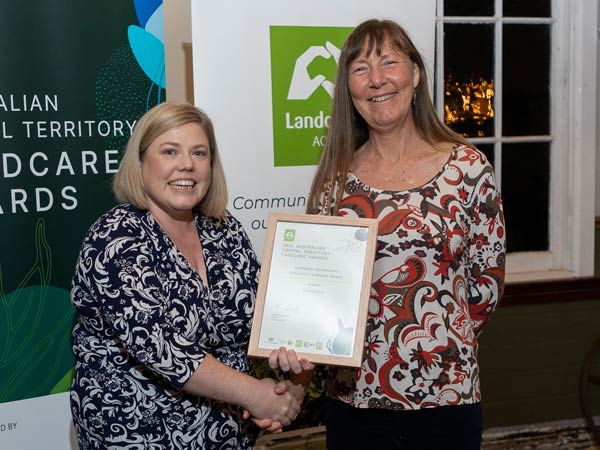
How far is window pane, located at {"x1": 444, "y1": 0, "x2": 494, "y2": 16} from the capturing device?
3926 mm

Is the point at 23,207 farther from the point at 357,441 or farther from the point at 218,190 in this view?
the point at 357,441

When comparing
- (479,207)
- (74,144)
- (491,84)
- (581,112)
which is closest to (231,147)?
(74,144)

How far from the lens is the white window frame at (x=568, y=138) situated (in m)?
3.94

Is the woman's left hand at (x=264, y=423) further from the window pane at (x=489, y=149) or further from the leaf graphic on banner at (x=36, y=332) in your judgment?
the window pane at (x=489, y=149)

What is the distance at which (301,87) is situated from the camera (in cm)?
282

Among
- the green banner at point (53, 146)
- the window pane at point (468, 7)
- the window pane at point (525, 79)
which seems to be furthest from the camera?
the window pane at point (525, 79)

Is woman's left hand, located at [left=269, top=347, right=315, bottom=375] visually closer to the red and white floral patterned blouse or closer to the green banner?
the red and white floral patterned blouse

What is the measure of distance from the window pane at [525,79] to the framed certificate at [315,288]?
7.96ft

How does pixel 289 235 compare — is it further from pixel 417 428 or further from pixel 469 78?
A: pixel 469 78

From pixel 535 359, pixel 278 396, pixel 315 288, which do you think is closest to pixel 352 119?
pixel 315 288

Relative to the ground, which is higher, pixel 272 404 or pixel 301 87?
pixel 301 87

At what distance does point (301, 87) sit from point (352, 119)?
66cm

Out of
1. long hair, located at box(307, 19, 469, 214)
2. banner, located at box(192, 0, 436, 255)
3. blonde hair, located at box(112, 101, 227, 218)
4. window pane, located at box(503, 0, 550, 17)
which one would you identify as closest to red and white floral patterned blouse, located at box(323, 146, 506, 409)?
long hair, located at box(307, 19, 469, 214)

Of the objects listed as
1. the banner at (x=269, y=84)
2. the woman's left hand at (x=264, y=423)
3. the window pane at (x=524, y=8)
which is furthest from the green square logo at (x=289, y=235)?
the window pane at (x=524, y=8)
